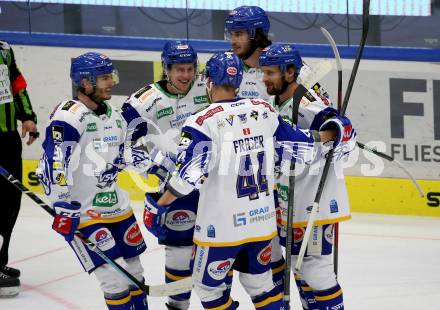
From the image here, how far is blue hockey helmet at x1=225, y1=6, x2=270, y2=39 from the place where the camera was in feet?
17.3

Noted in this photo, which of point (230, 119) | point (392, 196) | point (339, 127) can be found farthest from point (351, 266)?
point (230, 119)

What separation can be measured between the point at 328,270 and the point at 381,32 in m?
3.48

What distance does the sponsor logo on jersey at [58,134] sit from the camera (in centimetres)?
466

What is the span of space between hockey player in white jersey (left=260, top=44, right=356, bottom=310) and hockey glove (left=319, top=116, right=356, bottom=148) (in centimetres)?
1

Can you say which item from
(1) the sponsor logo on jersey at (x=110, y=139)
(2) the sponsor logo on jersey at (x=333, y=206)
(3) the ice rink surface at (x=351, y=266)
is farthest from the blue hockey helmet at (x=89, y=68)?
(3) the ice rink surface at (x=351, y=266)

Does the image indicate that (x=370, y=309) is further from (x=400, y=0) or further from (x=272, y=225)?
(x=400, y=0)

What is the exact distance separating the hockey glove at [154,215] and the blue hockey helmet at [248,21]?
108 centimetres

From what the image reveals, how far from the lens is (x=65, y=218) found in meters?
4.62

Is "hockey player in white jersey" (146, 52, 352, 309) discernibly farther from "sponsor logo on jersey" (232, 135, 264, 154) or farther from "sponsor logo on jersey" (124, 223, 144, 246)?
"sponsor logo on jersey" (124, 223, 144, 246)

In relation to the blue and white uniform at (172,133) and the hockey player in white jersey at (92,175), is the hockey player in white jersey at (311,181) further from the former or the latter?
the hockey player in white jersey at (92,175)

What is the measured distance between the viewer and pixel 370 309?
554cm

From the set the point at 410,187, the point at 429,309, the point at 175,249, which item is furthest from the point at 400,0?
the point at 175,249

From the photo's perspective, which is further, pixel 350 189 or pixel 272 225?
pixel 350 189

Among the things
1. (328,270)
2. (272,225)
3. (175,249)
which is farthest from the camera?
(175,249)
